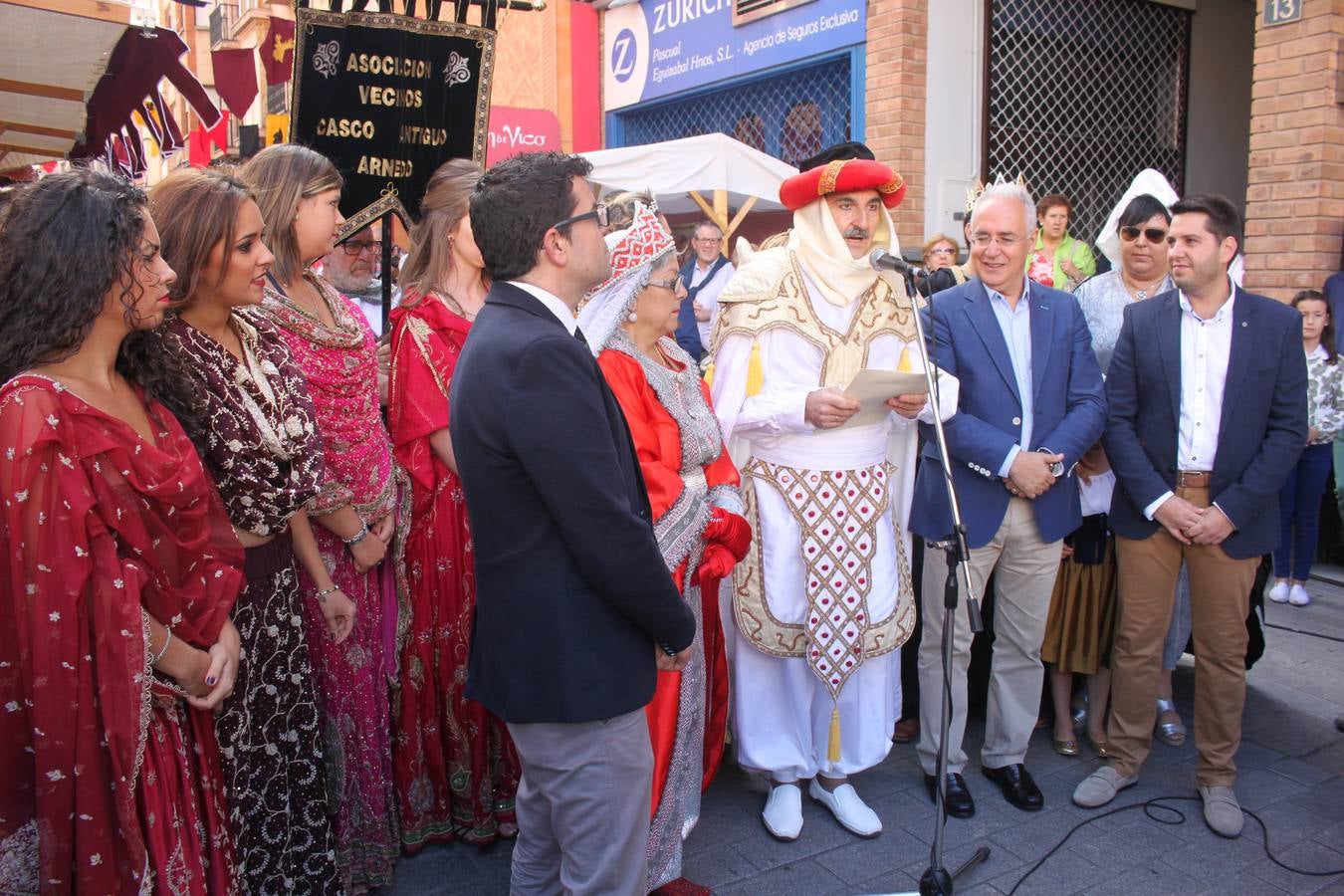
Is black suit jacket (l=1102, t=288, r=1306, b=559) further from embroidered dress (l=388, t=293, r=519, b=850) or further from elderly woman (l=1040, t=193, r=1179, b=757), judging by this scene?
embroidered dress (l=388, t=293, r=519, b=850)

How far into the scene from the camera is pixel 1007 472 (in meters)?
3.42

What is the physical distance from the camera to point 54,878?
189 centimetres

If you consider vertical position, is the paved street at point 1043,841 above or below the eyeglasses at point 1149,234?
below

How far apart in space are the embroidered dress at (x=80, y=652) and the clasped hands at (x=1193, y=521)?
2.99 meters

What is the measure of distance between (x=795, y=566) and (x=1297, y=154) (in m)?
4.76

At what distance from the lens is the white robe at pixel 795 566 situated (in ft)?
11.2

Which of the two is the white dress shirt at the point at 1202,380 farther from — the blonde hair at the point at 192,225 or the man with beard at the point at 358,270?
the man with beard at the point at 358,270

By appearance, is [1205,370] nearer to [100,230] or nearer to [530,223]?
[530,223]

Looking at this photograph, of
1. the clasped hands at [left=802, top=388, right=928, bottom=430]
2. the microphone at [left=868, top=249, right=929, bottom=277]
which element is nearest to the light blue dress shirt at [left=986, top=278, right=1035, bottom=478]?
the clasped hands at [left=802, top=388, right=928, bottom=430]

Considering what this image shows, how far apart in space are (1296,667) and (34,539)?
5114 millimetres

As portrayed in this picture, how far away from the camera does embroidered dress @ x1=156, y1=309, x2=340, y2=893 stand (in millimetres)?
2369

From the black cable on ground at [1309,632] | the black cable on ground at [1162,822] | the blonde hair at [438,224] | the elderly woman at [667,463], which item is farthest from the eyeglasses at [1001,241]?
the black cable on ground at [1309,632]

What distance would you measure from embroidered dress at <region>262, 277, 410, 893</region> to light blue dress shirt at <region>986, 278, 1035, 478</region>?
6.85 feet

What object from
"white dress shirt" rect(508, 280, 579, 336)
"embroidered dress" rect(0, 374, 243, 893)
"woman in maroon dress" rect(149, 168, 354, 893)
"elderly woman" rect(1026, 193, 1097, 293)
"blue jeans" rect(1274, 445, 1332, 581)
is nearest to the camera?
"embroidered dress" rect(0, 374, 243, 893)
